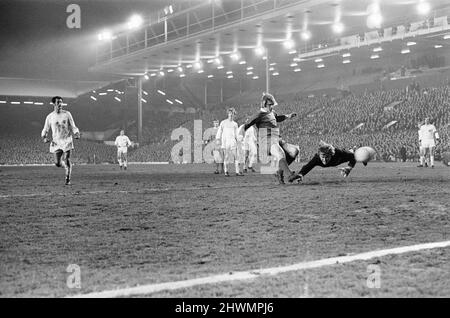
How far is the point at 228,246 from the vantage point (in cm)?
530

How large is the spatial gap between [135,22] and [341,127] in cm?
1998

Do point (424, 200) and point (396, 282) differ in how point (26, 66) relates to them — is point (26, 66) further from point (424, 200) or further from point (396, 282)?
point (396, 282)

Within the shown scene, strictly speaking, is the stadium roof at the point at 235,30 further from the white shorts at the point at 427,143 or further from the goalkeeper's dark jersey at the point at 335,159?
the goalkeeper's dark jersey at the point at 335,159

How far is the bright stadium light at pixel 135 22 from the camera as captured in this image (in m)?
45.6

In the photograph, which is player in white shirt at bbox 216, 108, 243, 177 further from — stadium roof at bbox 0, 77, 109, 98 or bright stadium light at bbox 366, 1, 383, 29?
stadium roof at bbox 0, 77, 109, 98

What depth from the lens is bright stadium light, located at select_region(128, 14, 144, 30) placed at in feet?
150

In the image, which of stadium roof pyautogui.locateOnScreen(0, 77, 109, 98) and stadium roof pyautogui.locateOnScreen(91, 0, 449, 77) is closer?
stadium roof pyautogui.locateOnScreen(91, 0, 449, 77)

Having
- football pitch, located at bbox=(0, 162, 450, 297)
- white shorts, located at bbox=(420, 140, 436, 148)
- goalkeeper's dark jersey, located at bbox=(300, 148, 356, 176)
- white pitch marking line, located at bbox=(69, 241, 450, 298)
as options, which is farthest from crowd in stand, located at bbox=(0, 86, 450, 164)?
white pitch marking line, located at bbox=(69, 241, 450, 298)

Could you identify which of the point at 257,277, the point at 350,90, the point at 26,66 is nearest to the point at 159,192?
the point at 257,277

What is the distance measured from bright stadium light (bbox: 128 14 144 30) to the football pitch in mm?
38112

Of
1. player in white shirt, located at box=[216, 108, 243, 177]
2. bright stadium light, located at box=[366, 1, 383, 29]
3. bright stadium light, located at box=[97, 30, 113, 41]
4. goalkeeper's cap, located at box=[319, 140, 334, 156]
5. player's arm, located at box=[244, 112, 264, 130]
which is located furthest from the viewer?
bright stadium light, located at box=[97, 30, 113, 41]

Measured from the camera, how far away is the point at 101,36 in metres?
49.7

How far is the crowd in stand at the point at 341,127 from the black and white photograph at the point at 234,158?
0.20 m

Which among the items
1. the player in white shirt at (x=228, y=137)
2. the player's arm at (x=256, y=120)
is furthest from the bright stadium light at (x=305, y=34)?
the player's arm at (x=256, y=120)
